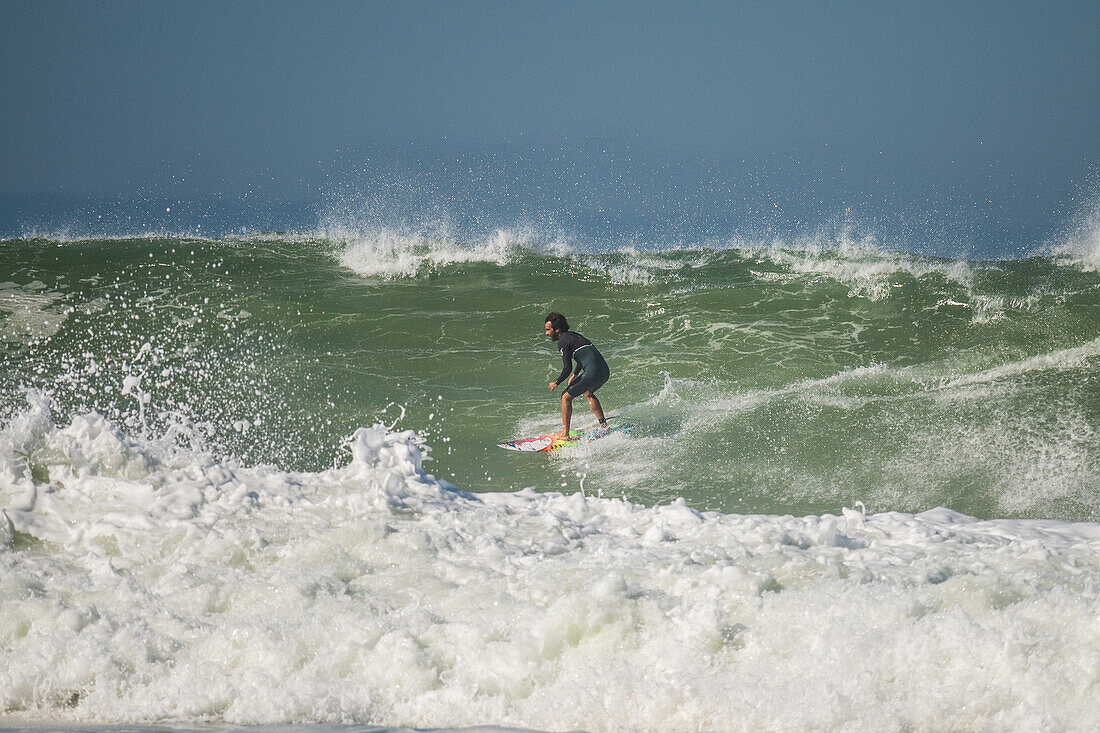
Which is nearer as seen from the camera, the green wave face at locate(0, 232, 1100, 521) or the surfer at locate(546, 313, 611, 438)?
the green wave face at locate(0, 232, 1100, 521)

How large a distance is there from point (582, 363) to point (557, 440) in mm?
1009

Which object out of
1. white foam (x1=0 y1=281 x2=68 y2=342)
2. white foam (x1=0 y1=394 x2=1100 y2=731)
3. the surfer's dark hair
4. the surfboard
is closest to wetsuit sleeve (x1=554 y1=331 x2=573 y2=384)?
the surfer's dark hair

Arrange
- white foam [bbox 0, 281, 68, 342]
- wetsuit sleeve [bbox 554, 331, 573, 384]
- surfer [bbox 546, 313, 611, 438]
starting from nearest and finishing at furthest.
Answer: surfer [bbox 546, 313, 611, 438]
wetsuit sleeve [bbox 554, 331, 573, 384]
white foam [bbox 0, 281, 68, 342]

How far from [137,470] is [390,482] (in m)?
1.53

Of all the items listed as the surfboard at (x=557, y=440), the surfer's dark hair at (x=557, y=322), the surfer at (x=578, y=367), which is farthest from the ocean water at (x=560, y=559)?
the surfer's dark hair at (x=557, y=322)

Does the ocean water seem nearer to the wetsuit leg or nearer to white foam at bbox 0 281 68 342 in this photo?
the wetsuit leg

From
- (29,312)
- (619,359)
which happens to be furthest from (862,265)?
(29,312)

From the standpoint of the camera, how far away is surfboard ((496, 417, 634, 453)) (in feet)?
33.0

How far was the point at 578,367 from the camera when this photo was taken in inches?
419

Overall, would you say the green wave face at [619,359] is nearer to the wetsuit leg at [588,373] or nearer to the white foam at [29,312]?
the white foam at [29,312]

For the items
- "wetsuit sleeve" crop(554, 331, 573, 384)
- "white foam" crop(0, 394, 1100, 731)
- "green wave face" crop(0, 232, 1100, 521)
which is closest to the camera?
"white foam" crop(0, 394, 1100, 731)

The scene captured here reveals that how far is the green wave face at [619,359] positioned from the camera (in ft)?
29.5

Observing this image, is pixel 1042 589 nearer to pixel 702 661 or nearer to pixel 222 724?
pixel 702 661

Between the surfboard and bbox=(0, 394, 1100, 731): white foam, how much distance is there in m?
4.60
